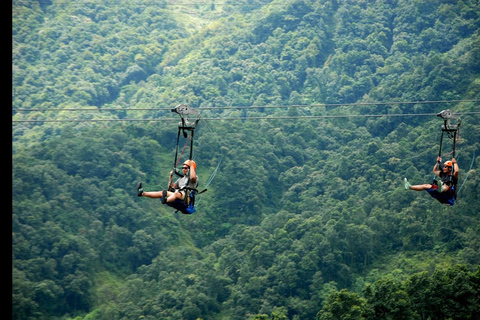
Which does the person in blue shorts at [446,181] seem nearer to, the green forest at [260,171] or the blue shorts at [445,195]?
the blue shorts at [445,195]

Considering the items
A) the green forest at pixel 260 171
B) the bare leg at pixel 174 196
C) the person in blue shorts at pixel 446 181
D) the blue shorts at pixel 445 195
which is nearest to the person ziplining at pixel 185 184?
the bare leg at pixel 174 196

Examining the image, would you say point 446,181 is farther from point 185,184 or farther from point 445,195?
point 185,184

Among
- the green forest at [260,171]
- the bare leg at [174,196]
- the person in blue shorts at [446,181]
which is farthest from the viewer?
the green forest at [260,171]

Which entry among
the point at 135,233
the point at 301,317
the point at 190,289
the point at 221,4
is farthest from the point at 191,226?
the point at 221,4

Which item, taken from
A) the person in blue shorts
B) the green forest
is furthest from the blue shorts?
the green forest

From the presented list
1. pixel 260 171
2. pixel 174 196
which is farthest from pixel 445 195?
pixel 260 171

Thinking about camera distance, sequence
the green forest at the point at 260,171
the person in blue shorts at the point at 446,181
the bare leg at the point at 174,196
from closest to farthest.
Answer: the bare leg at the point at 174,196 → the person in blue shorts at the point at 446,181 → the green forest at the point at 260,171

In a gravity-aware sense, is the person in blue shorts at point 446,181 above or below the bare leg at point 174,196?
above

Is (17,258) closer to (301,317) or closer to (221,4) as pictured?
(301,317)

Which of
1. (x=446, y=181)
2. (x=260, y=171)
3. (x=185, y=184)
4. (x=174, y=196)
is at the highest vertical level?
(x=446, y=181)

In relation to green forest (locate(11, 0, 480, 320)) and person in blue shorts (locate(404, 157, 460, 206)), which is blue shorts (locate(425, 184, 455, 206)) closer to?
person in blue shorts (locate(404, 157, 460, 206))
